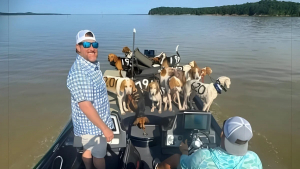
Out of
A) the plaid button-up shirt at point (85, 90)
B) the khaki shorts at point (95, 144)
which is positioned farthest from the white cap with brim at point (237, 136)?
the khaki shorts at point (95, 144)

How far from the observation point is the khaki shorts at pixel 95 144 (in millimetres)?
2725

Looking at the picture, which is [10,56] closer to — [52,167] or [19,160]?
[19,160]

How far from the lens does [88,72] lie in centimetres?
243

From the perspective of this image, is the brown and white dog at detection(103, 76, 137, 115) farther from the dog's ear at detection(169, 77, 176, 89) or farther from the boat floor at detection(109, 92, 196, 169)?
the dog's ear at detection(169, 77, 176, 89)

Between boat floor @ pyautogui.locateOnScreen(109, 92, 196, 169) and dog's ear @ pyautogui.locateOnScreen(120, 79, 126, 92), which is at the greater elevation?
dog's ear @ pyautogui.locateOnScreen(120, 79, 126, 92)

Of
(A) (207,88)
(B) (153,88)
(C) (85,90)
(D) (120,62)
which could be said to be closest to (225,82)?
(A) (207,88)

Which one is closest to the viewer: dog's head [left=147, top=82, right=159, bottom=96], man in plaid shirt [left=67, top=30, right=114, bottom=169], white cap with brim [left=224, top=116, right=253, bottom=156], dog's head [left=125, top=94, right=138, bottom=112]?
white cap with brim [left=224, top=116, right=253, bottom=156]

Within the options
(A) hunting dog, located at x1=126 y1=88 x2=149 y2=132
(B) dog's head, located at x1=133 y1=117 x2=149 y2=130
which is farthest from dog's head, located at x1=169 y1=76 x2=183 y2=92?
(B) dog's head, located at x1=133 y1=117 x2=149 y2=130

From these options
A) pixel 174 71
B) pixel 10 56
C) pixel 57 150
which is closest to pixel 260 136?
pixel 174 71

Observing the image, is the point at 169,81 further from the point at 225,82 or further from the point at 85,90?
the point at 85,90

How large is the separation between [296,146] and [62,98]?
23.8 feet

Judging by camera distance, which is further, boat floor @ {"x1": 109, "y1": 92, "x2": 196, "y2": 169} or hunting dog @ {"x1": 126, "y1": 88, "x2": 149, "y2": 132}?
hunting dog @ {"x1": 126, "y1": 88, "x2": 149, "y2": 132}

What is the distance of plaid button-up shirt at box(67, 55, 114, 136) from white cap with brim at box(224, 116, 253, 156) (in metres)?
1.23

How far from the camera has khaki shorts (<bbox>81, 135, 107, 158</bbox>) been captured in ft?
8.94
